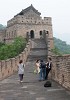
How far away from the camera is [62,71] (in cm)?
1661

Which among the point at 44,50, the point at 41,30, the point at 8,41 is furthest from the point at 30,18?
the point at 44,50

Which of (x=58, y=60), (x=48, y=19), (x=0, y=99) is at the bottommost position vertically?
(x=0, y=99)

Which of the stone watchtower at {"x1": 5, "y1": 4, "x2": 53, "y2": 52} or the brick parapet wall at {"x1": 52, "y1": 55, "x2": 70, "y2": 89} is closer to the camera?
the brick parapet wall at {"x1": 52, "y1": 55, "x2": 70, "y2": 89}

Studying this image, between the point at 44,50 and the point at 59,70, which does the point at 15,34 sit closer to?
the point at 44,50

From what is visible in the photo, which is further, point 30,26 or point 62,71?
point 30,26

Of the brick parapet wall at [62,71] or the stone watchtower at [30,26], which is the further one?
the stone watchtower at [30,26]

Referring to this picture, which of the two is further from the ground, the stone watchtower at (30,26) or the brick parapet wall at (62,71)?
the stone watchtower at (30,26)

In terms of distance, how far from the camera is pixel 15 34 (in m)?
66.4

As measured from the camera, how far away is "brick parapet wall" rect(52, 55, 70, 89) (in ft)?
50.0

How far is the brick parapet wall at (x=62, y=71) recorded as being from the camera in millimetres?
15248

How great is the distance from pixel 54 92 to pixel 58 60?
154 inches

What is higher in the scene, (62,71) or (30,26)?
(30,26)

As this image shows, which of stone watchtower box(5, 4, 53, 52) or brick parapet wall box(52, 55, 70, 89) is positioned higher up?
stone watchtower box(5, 4, 53, 52)

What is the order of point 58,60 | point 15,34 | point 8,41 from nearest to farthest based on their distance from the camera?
1. point 58,60
2. point 15,34
3. point 8,41
